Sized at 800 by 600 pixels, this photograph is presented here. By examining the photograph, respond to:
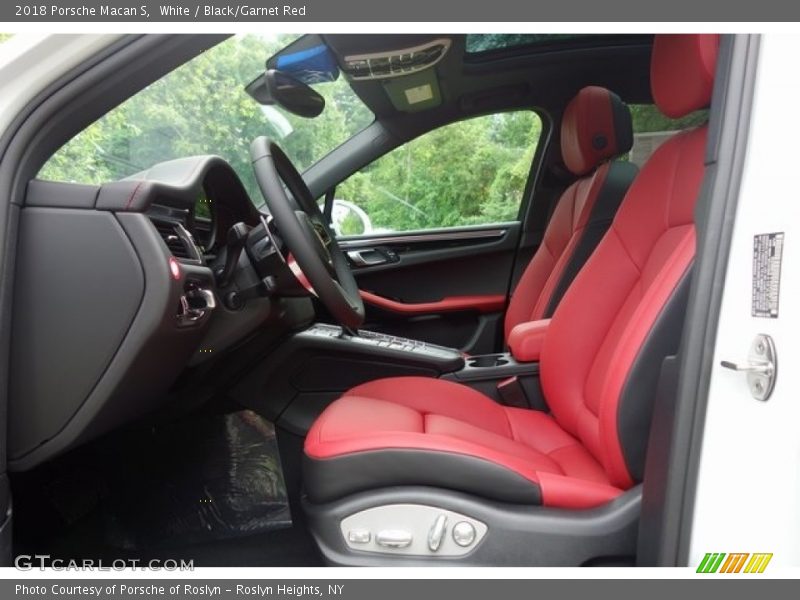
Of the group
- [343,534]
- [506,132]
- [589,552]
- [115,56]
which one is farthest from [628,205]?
[506,132]

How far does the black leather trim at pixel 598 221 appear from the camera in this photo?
1.81 m

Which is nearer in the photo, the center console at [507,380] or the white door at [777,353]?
the white door at [777,353]

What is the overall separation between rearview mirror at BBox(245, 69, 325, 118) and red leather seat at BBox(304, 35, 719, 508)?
0.94m

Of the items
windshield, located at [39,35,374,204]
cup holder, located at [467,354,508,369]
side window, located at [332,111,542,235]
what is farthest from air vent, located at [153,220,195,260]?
side window, located at [332,111,542,235]

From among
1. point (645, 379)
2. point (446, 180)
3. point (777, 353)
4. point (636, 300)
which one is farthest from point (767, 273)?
point (446, 180)

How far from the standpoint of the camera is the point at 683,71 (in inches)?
37.6

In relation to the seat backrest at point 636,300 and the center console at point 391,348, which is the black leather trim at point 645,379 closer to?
the seat backrest at point 636,300

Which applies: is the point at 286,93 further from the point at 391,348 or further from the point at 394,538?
the point at 394,538

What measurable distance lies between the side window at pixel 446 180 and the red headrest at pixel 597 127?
0.46m

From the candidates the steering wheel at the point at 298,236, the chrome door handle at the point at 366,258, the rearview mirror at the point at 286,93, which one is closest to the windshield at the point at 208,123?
the rearview mirror at the point at 286,93

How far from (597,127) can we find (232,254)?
4.14 feet

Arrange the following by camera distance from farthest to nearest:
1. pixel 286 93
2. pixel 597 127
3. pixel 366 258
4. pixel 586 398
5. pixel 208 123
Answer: pixel 366 258, pixel 597 127, pixel 286 93, pixel 208 123, pixel 586 398

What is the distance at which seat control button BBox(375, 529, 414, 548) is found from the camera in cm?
91
